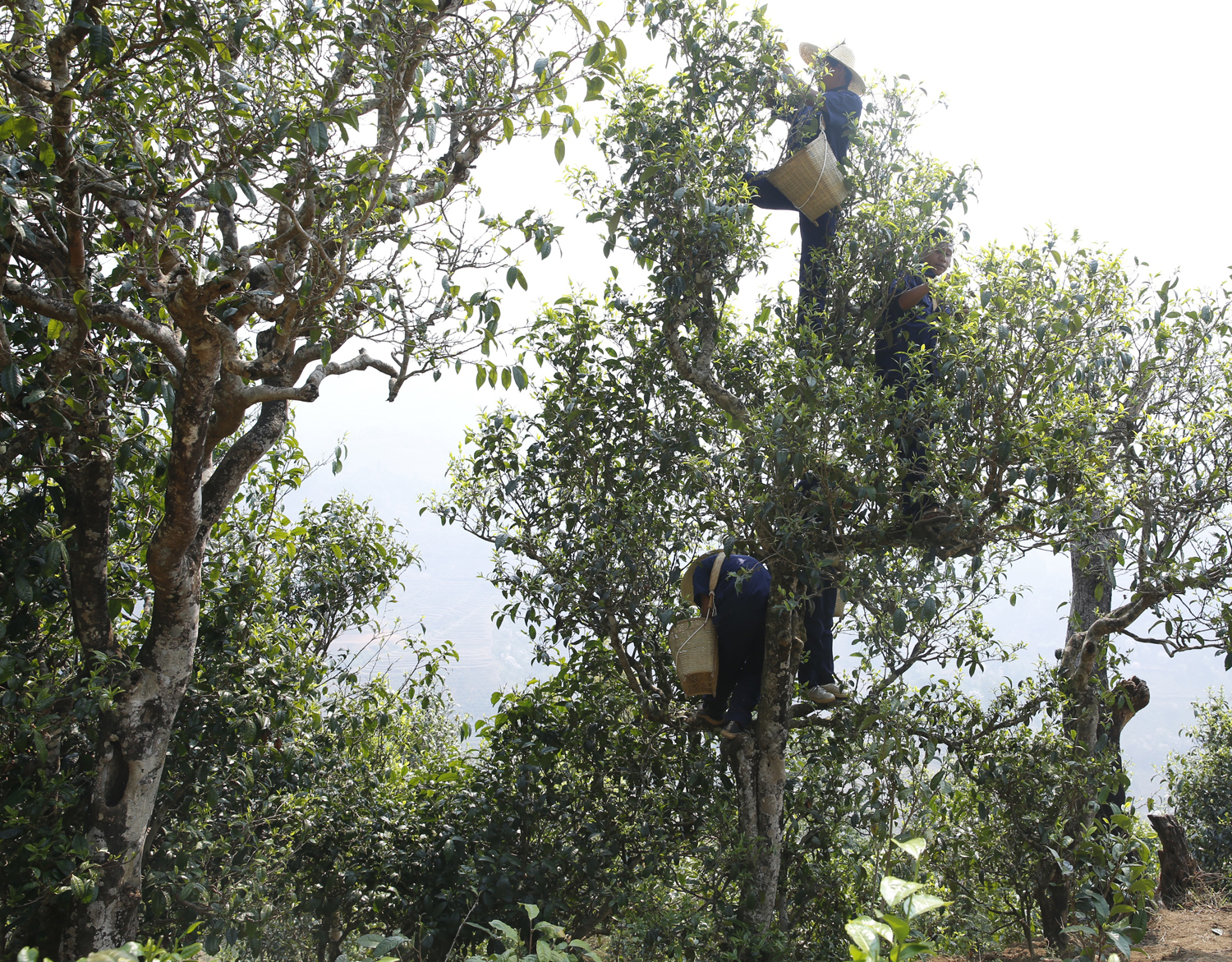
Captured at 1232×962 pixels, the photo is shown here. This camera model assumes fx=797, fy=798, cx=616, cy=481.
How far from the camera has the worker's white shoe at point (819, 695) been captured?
4395mm

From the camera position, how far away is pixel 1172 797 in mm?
7852

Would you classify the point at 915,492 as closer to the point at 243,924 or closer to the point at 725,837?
the point at 725,837

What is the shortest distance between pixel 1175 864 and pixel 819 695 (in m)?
4.40

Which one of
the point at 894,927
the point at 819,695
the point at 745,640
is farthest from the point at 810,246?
the point at 894,927

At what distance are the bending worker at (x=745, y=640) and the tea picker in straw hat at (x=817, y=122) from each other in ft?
4.96

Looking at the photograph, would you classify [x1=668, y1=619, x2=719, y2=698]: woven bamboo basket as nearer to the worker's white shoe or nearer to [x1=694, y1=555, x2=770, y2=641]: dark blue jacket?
[x1=694, y1=555, x2=770, y2=641]: dark blue jacket

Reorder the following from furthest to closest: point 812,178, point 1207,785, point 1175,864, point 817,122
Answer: point 1207,785 → point 1175,864 → point 817,122 → point 812,178

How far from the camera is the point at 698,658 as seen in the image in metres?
4.23

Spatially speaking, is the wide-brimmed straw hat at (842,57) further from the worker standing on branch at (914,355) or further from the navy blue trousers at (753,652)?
the navy blue trousers at (753,652)

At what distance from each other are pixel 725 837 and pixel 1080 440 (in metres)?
2.57

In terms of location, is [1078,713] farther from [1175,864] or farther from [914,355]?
[1175,864]

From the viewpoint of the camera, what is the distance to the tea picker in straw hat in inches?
174

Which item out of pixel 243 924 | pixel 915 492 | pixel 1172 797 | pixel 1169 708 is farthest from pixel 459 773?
pixel 1169 708

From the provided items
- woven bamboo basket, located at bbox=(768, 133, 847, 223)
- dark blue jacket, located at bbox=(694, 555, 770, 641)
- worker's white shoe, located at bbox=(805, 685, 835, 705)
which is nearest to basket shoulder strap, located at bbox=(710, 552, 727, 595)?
dark blue jacket, located at bbox=(694, 555, 770, 641)
